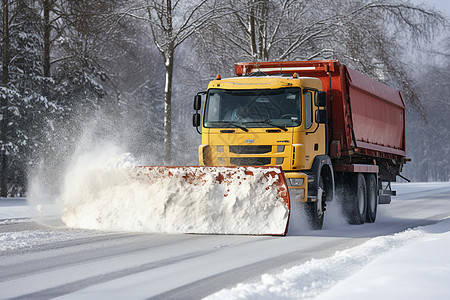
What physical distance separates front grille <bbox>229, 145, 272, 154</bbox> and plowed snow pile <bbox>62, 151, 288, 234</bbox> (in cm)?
82

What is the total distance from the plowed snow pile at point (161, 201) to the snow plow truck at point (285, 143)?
0.02 meters

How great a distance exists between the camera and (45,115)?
2183 cm

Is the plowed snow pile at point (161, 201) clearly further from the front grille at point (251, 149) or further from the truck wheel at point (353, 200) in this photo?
the truck wheel at point (353, 200)

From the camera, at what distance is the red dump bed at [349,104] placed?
1182cm

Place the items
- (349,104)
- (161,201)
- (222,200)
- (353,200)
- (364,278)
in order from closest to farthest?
(364,278) < (222,200) < (161,201) < (349,104) < (353,200)

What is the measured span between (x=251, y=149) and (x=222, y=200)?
120 cm

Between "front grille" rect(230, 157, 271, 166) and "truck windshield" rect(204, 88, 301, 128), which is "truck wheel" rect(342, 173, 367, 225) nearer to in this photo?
"truck windshield" rect(204, 88, 301, 128)

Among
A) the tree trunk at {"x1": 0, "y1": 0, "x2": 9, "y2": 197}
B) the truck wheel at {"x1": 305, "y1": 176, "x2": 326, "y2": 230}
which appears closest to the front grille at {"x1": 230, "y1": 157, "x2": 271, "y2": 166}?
the truck wheel at {"x1": 305, "y1": 176, "x2": 326, "y2": 230}

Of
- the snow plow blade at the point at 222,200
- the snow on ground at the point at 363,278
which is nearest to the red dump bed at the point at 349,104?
the snow plow blade at the point at 222,200

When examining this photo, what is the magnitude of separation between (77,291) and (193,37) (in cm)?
1808

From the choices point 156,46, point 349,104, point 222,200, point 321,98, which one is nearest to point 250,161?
point 222,200

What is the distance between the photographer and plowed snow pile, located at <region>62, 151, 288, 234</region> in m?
9.50

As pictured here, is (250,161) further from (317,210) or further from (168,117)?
(168,117)

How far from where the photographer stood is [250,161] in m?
10.5
